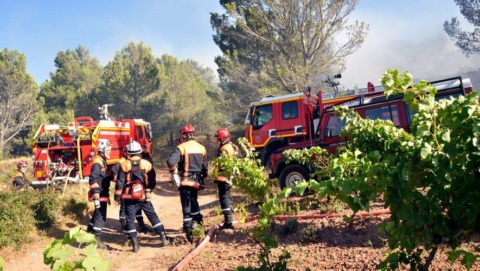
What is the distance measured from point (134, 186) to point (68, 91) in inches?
1090

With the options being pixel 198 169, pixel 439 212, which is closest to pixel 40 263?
pixel 198 169

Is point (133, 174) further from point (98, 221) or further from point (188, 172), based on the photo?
point (98, 221)

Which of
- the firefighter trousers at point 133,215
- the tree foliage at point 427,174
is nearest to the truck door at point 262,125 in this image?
the firefighter trousers at point 133,215

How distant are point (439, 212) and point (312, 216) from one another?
146 inches

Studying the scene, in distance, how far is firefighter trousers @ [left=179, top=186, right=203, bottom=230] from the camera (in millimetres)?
6234

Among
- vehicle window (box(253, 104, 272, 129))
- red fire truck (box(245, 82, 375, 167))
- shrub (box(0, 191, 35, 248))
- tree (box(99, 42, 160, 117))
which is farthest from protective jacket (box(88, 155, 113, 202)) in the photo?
tree (box(99, 42, 160, 117))

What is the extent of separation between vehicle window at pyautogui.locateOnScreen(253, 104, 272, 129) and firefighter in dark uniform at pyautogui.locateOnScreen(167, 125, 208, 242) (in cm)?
558

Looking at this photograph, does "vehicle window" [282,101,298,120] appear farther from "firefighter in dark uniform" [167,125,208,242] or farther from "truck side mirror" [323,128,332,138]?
"firefighter in dark uniform" [167,125,208,242]

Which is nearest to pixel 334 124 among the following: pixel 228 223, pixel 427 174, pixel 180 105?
pixel 228 223

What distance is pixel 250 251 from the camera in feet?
16.5

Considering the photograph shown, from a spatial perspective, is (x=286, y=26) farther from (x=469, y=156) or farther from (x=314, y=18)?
(x=469, y=156)

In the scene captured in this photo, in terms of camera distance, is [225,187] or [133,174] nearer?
[133,174]

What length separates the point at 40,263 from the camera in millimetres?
5734

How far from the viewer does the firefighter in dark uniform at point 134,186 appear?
6176mm
